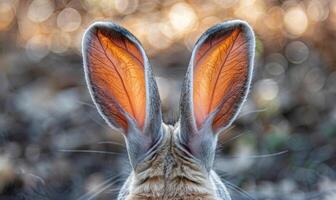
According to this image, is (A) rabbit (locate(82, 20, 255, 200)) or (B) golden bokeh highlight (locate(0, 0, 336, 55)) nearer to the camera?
(A) rabbit (locate(82, 20, 255, 200))

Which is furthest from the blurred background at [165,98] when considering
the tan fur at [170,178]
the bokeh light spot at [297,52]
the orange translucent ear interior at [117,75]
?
the tan fur at [170,178]

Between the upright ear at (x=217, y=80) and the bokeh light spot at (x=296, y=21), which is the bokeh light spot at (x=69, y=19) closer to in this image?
the bokeh light spot at (x=296, y=21)

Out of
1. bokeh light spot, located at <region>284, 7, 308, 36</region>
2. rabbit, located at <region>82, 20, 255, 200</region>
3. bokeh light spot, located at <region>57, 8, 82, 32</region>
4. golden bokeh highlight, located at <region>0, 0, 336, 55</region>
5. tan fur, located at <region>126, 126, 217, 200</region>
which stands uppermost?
rabbit, located at <region>82, 20, 255, 200</region>

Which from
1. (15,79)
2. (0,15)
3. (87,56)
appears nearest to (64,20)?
(0,15)

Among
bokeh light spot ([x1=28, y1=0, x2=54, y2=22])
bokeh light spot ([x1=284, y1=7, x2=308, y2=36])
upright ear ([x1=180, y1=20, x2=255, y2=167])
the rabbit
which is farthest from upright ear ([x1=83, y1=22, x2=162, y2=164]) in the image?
bokeh light spot ([x1=28, y1=0, x2=54, y2=22])

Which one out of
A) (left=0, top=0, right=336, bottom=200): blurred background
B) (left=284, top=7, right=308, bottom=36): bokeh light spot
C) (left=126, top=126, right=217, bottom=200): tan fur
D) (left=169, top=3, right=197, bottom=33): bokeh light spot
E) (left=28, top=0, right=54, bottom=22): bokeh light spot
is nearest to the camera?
(left=126, top=126, right=217, bottom=200): tan fur

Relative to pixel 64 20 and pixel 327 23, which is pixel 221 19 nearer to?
pixel 327 23

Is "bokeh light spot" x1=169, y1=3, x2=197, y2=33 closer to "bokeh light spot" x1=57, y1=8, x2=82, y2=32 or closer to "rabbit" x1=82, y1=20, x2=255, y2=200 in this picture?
"bokeh light spot" x1=57, y1=8, x2=82, y2=32
